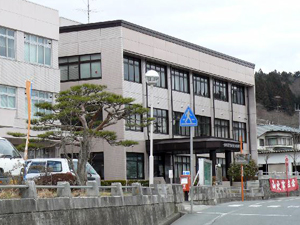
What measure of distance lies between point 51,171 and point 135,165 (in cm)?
2408

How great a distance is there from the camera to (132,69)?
47.3m

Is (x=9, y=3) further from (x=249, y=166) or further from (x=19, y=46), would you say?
(x=249, y=166)

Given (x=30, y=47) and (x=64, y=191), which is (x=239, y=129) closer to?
(x=30, y=47)

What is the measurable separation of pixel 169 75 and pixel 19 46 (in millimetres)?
17016

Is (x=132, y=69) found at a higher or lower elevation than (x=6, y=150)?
higher

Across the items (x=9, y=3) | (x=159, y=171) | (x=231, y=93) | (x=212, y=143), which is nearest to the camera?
(x=9, y=3)

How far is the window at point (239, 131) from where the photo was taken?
62.2m

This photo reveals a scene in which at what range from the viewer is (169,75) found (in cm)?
5188

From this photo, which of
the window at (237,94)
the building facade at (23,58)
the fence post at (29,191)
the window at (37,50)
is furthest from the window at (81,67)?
the fence post at (29,191)

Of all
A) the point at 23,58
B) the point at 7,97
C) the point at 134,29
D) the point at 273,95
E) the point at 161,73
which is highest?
the point at 273,95

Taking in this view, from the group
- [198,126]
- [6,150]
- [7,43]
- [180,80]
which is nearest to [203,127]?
[198,126]

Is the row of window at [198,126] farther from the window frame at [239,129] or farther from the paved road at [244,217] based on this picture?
the paved road at [244,217]

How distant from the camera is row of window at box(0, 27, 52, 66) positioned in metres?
36.8

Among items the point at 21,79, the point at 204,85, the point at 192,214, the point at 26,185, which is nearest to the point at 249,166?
the point at 204,85
